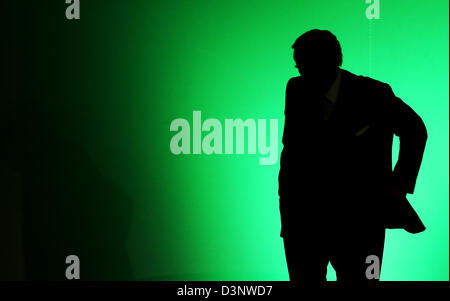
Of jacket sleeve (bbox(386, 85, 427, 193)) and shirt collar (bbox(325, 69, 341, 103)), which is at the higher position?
shirt collar (bbox(325, 69, 341, 103))

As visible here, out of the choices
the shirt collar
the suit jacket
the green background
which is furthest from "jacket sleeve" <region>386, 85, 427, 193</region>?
the green background

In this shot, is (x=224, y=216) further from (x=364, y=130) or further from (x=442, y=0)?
(x=442, y=0)

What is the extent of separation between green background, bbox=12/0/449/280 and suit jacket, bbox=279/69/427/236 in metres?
1.37

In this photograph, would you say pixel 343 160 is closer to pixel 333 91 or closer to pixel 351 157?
pixel 351 157

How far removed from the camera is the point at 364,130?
1549 mm

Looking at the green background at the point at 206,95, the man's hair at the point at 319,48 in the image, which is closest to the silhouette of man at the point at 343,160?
the man's hair at the point at 319,48

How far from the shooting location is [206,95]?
9.80 ft

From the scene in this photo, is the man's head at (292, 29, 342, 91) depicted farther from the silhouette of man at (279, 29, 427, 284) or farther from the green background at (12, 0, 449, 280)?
the green background at (12, 0, 449, 280)

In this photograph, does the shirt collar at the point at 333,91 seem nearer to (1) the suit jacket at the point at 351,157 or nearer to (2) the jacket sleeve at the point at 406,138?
A: (1) the suit jacket at the point at 351,157

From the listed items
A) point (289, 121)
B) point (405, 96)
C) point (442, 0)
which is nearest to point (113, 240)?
point (289, 121)

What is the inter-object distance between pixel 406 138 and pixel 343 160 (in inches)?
8.4

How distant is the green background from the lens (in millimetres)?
2967

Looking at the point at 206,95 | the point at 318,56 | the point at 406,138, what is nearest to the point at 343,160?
the point at 406,138

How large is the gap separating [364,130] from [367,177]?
149 mm
